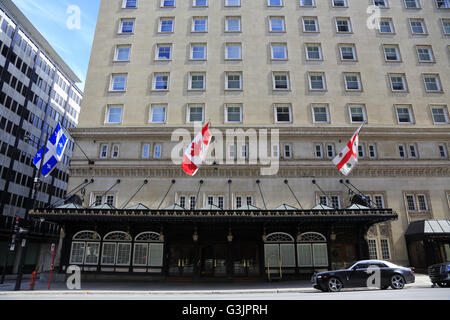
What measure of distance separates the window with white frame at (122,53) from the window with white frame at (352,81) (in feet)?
80.7

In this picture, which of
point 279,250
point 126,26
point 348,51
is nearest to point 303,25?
point 348,51

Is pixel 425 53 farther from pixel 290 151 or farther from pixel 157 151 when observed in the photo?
pixel 157 151

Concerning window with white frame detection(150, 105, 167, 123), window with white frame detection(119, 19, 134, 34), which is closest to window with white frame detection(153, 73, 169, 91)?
window with white frame detection(150, 105, 167, 123)

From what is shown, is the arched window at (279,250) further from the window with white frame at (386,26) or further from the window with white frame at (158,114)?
the window with white frame at (386,26)

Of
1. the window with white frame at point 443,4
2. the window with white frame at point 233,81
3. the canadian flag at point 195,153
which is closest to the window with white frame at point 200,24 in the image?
the window with white frame at point 233,81

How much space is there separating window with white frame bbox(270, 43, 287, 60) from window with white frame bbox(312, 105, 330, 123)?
6.84m

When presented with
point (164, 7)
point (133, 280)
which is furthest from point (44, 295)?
point (164, 7)

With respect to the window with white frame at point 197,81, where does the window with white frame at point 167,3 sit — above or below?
above

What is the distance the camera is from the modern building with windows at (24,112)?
4616cm

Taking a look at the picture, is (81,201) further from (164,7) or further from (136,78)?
(164,7)

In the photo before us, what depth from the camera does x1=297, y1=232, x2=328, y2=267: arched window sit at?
25.2 meters

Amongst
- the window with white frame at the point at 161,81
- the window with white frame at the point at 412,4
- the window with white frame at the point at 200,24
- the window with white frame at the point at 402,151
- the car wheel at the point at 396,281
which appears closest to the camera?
the car wheel at the point at 396,281

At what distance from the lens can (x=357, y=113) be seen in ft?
104

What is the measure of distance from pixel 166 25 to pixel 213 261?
27300 millimetres
